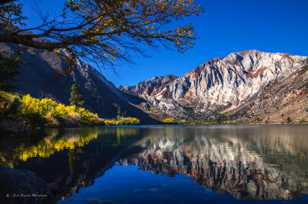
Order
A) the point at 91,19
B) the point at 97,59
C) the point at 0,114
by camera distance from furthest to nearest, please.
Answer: the point at 0,114 → the point at 97,59 → the point at 91,19

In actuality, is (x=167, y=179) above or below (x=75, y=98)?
below

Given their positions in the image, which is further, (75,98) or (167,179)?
(75,98)

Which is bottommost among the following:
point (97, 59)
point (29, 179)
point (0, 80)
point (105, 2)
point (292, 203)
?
point (292, 203)

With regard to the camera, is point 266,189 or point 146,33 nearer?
point 146,33

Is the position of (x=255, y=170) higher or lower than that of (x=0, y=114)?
lower

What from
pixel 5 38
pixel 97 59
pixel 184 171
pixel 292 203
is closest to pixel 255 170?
pixel 184 171

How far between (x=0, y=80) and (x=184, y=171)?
5216cm

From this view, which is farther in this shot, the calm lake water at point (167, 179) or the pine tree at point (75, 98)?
the pine tree at point (75, 98)

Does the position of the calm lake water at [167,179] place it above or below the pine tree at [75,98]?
below

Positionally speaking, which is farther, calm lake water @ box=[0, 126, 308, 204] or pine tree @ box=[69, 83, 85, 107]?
pine tree @ box=[69, 83, 85, 107]

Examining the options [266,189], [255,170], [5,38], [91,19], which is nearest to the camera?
[5,38]

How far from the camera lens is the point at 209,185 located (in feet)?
78.8

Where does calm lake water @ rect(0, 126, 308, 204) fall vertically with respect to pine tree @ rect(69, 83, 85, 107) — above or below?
below

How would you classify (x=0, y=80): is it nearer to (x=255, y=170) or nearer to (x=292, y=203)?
(x=255, y=170)
